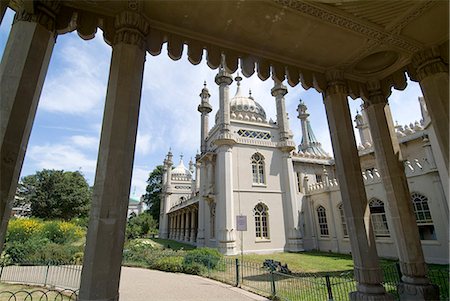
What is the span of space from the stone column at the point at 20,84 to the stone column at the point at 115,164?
0.76m

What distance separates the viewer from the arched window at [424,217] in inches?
533

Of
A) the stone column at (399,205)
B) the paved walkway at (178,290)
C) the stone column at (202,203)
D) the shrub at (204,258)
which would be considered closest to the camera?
the stone column at (399,205)

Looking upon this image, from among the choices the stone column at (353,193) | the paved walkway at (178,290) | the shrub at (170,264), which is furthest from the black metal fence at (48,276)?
the stone column at (353,193)

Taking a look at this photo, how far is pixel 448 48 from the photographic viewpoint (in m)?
4.75

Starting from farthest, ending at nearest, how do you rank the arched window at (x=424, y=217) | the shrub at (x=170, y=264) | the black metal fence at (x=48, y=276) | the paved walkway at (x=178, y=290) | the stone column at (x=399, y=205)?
the arched window at (x=424, y=217)
the shrub at (x=170, y=264)
the black metal fence at (x=48, y=276)
the paved walkway at (x=178, y=290)
the stone column at (x=399, y=205)

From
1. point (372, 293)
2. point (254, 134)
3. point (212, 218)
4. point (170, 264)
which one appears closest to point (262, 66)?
point (372, 293)

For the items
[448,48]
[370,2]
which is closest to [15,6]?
[370,2]

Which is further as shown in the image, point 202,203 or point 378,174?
point 202,203

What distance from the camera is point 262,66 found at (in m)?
4.80

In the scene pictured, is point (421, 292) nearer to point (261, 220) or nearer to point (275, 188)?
point (261, 220)

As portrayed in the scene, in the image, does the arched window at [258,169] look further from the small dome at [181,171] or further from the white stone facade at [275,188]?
the small dome at [181,171]

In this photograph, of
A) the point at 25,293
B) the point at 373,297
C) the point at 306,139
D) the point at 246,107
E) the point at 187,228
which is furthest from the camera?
the point at 306,139

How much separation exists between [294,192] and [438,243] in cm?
1006

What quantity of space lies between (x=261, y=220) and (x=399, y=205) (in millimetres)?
16139
